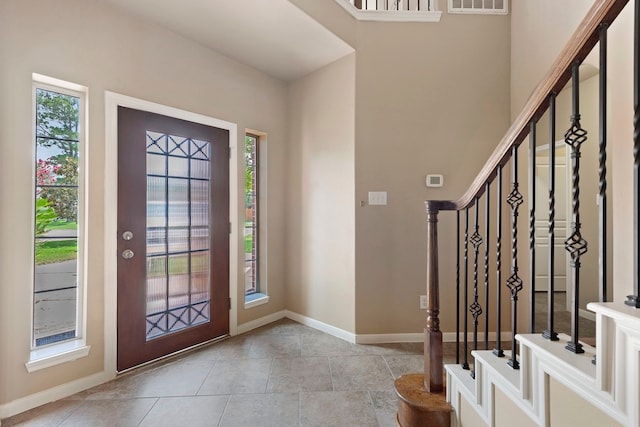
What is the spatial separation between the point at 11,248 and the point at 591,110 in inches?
191

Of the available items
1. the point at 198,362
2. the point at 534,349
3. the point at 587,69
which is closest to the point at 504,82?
the point at 587,69

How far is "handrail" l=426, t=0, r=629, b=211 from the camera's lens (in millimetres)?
781

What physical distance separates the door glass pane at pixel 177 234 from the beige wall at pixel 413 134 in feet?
4.63

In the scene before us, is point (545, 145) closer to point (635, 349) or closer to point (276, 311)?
point (635, 349)

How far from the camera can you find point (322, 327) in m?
2.95

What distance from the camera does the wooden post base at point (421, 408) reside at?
1380 millimetres

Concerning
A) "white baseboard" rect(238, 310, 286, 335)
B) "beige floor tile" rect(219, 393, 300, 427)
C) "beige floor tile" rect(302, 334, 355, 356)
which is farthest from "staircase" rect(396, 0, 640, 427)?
"white baseboard" rect(238, 310, 286, 335)

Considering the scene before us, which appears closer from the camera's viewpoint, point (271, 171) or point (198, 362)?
point (198, 362)

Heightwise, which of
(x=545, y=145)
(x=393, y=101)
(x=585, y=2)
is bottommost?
(x=545, y=145)

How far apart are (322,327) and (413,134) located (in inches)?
81.9

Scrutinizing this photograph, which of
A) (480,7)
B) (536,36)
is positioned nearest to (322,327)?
(536,36)

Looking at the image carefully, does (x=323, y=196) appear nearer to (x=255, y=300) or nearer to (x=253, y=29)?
(x=255, y=300)

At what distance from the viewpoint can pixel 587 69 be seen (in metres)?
2.44

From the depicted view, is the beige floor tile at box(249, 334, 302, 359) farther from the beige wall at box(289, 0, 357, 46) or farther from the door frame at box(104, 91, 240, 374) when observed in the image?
A: the beige wall at box(289, 0, 357, 46)
